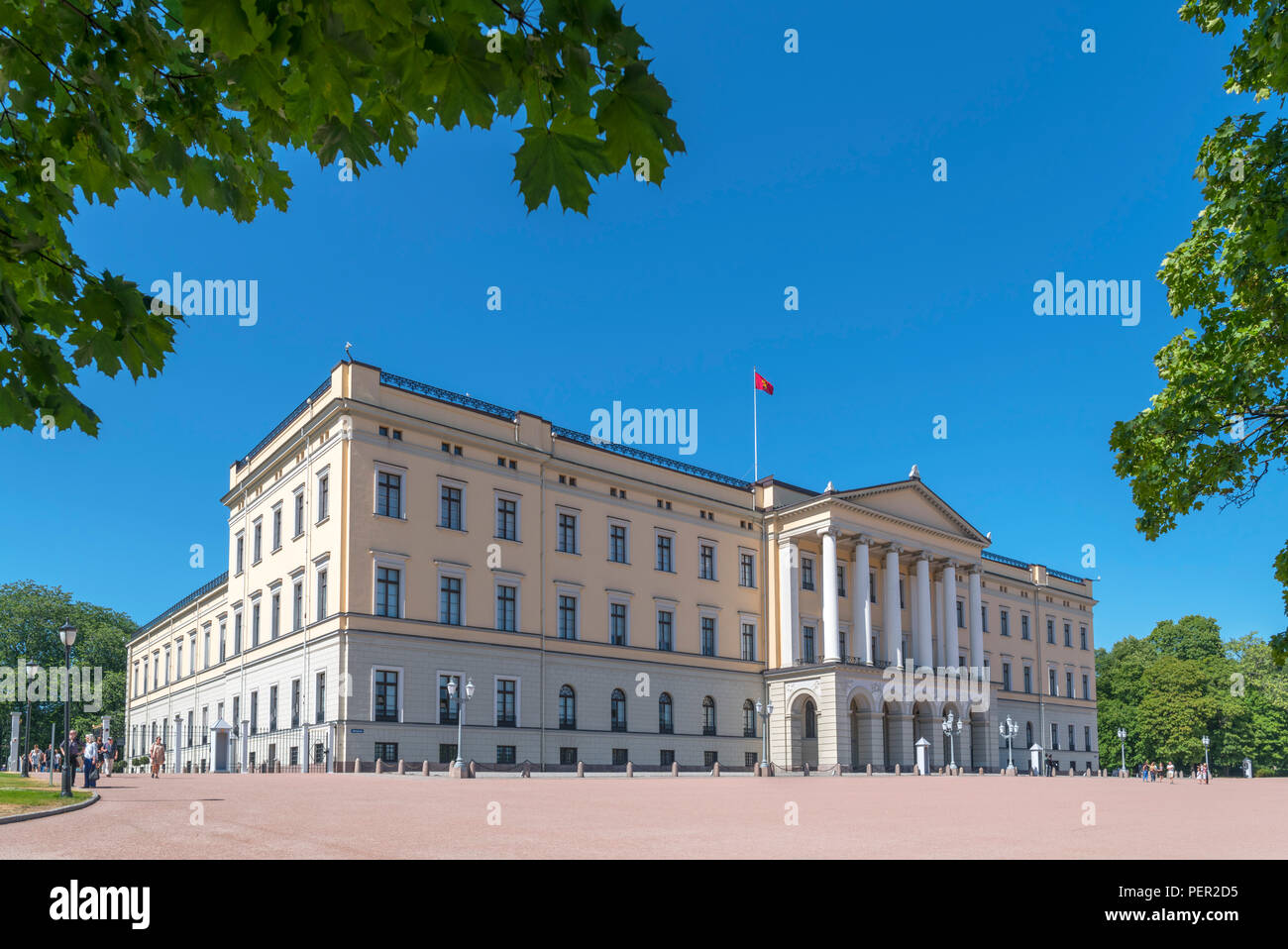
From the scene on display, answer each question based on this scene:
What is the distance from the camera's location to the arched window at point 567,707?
47125 mm

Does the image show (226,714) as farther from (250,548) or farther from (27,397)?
(27,397)

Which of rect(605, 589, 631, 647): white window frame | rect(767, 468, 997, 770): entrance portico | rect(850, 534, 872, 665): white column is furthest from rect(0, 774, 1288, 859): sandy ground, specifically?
rect(850, 534, 872, 665): white column

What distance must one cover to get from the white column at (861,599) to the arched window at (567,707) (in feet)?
61.0

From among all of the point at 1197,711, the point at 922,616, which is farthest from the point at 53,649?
the point at 1197,711

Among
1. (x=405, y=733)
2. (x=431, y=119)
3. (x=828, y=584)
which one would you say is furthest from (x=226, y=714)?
(x=431, y=119)

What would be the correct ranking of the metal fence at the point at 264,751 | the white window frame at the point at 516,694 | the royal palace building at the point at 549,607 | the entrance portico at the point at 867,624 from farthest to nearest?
the entrance portico at the point at 867,624 → the white window frame at the point at 516,694 → the royal palace building at the point at 549,607 → the metal fence at the point at 264,751

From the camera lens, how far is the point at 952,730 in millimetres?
62000

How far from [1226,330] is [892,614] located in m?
50.3

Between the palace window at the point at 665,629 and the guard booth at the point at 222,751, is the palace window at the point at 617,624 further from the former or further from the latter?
the guard booth at the point at 222,751

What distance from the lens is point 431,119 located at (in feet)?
14.1

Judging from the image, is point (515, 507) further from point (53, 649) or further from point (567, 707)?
point (53, 649)

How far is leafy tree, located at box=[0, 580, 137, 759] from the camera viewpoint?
281 ft

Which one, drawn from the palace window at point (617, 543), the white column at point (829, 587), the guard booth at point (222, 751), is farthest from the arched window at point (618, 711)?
the guard booth at point (222, 751)

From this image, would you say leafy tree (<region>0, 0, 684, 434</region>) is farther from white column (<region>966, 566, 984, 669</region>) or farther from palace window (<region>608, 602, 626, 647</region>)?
white column (<region>966, 566, 984, 669</region>)
